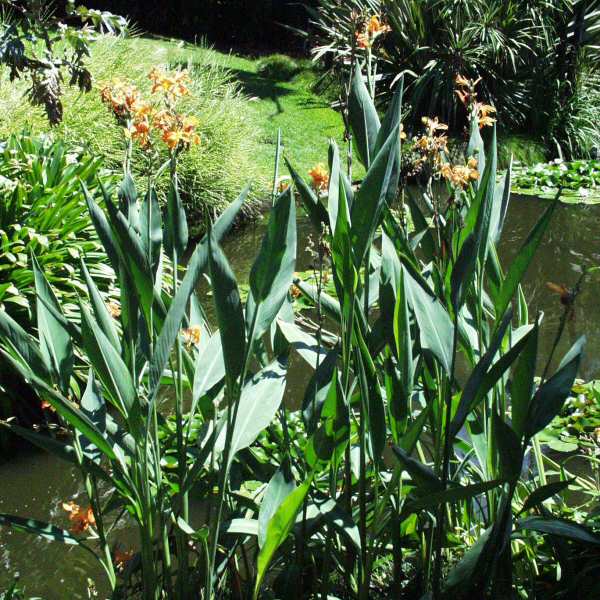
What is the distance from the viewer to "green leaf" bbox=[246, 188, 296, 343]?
129 centimetres

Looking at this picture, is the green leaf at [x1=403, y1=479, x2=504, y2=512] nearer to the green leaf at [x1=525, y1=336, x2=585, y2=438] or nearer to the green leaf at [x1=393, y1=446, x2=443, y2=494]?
the green leaf at [x1=393, y1=446, x2=443, y2=494]

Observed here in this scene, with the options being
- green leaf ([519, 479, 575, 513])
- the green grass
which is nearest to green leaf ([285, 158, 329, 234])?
green leaf ([519, 479, 575, 513])

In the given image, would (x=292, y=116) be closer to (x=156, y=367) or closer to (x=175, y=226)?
(x=175, y=226)

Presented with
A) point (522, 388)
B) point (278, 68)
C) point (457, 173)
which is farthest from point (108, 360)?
point (278, 68)

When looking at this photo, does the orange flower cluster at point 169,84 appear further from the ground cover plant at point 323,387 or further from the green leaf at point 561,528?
the green leaf at point 561,528

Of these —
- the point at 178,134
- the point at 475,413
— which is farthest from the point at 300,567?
the point at 178,134

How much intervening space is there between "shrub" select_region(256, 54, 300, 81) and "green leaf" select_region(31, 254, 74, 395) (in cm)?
1128

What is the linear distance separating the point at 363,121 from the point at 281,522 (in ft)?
2.71

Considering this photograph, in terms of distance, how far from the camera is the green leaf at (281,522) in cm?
135

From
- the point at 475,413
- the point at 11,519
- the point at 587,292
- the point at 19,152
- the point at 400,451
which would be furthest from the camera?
the point at 587,292

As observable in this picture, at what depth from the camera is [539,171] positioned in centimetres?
888

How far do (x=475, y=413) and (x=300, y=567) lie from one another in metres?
0.51

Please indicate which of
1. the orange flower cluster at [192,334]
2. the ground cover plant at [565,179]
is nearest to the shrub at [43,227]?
the orange flower cluster at [192,334]

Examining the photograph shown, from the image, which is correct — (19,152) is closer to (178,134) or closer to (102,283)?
(102,283)
